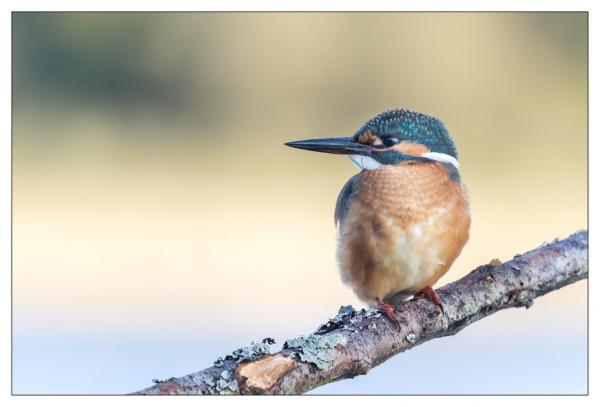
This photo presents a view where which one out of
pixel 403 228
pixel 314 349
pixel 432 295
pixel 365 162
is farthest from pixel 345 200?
pixel 314 349

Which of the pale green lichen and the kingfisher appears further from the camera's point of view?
the kingfisher

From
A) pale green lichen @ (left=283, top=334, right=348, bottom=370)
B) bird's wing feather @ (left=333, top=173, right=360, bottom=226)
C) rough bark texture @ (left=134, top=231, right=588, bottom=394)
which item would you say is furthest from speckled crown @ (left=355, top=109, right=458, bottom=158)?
pale green lichen @ (left=283, top=334, right=348, bottom=370)

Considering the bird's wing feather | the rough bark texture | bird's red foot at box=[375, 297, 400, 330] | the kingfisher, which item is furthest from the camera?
the bird's wing feather

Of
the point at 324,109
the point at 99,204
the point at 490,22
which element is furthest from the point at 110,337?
the point at 490,22

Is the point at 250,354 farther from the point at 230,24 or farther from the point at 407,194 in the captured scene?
the point at 230,24

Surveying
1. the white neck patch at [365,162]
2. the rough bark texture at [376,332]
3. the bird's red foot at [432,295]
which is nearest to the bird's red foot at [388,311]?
the rough bark texture at [376,332]

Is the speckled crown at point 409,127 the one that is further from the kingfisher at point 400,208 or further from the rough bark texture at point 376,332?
the rough bark texture at point 376,332

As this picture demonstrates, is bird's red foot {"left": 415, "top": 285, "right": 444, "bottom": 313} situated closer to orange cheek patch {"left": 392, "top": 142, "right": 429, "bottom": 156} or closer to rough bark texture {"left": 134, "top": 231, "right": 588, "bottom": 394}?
rough bark texture {"left": 134, "top": 231, "right": 588, "bottom": 394}
